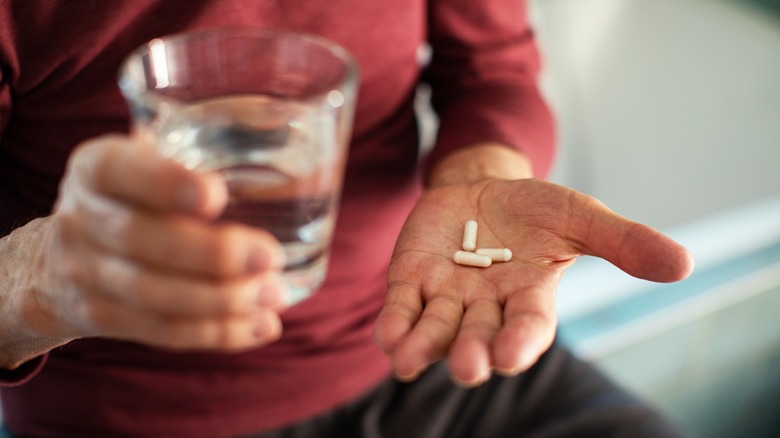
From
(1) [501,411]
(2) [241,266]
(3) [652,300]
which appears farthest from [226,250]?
(3) [652,300]

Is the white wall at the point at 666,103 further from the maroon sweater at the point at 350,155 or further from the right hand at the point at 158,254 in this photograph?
the right hand at the point at 158,254

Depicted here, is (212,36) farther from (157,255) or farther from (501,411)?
(501,411)

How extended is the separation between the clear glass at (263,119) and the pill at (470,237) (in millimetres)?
89

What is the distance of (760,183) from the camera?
128 centimetres

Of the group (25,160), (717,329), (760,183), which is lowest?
(717,329)

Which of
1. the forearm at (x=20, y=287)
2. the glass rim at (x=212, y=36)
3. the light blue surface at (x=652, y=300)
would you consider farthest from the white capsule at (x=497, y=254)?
the light blue surface at (x=652, y=300)

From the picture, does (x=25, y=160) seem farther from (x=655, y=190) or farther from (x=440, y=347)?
(x=655, y=190)

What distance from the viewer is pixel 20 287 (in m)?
0.42

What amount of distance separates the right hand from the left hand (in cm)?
11

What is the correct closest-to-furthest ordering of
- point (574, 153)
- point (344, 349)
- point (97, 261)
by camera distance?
point (97, 261) → point (344, 349) → point (574, 153)

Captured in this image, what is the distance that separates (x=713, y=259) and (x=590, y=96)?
34 cm

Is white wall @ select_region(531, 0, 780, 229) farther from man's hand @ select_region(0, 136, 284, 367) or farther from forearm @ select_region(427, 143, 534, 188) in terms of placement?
man's hand @ select_region(0, 136, 284, 367)

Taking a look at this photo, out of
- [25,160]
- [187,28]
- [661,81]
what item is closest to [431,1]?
[187,28]

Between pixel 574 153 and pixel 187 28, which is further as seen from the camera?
pixel 574 153
